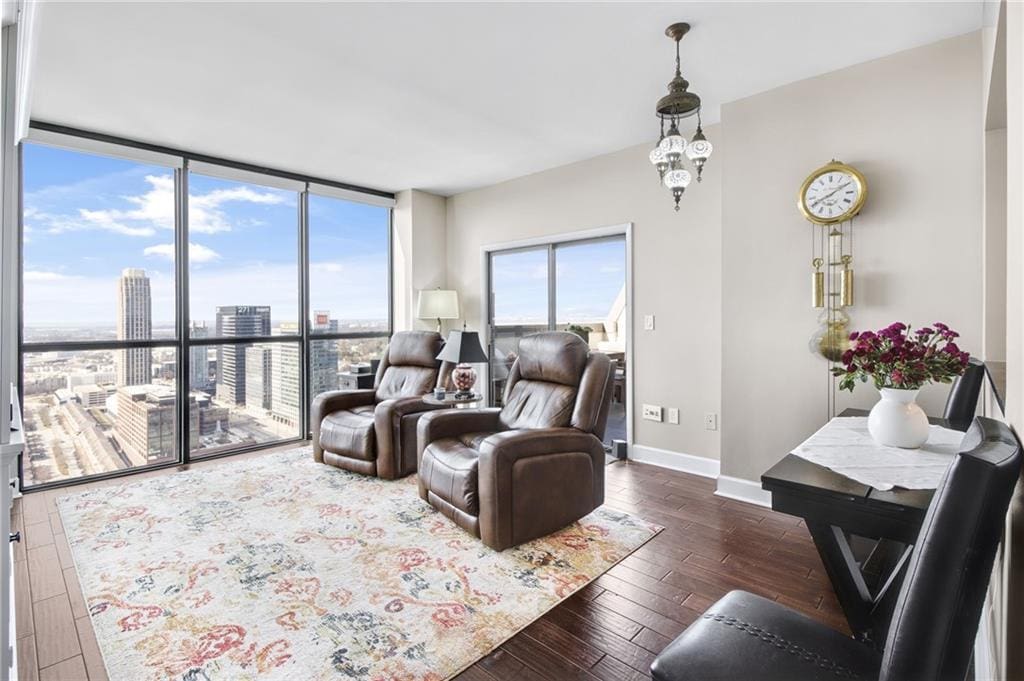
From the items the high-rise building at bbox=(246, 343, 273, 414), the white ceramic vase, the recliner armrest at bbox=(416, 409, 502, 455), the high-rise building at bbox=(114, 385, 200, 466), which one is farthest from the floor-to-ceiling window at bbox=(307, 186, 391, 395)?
the white ceramic vase

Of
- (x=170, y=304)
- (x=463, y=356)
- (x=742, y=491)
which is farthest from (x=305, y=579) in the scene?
(x=170, y=304)

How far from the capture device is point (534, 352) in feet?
10.7

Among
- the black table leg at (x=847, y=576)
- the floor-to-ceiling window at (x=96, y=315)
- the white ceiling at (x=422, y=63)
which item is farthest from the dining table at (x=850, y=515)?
the floor-to-ceiling window at (x=96, y=315)

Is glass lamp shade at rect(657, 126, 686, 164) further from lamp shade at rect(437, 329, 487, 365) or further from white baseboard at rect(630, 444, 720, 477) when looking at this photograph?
white baseboard at rect(630, 444, 720, 477)

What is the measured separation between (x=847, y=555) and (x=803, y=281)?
183 cm

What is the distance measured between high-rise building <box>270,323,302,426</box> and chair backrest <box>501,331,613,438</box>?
8.60 ft

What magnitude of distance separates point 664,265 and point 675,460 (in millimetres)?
1569

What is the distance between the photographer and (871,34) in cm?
250

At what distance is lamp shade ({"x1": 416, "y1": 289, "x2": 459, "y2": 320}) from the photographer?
5.23 metres

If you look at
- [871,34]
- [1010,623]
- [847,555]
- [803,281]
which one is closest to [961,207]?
[803,281]

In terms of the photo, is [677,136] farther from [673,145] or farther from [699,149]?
[699,149]

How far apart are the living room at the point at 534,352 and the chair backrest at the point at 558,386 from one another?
2 centimetres

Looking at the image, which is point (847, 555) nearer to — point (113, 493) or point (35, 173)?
point (113, 493)

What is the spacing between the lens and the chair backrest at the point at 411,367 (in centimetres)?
421
